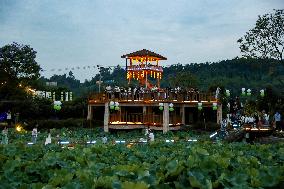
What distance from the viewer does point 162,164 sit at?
6.85m

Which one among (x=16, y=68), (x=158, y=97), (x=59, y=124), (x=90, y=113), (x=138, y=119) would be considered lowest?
(x=59, y=124)

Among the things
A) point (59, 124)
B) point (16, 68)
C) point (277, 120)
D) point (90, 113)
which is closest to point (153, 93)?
point (90, 113)

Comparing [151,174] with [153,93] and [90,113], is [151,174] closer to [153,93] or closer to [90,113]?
[153,93]

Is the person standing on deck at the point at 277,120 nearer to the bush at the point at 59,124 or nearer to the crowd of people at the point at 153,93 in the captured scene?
the crowd of people at the point at 153,93

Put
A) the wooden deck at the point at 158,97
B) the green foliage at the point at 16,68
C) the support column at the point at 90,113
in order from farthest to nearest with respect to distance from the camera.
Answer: the green foliage at the point at 16,68 < the support column at the point at 90,113 < the wooden deck at the point at 158,97

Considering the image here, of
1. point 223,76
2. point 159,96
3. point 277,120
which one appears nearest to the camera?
point 277,120

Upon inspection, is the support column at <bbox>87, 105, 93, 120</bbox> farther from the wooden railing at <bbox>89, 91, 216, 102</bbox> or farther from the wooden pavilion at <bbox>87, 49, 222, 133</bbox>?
the wooden railing at <bbox>89, 91, 216, 102</bbox>

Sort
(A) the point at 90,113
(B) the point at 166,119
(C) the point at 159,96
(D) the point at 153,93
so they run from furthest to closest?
1. (A) the point at 90,113
2. (D) the point at 153,93
3. (C) the point at 159,96
4. (B) the point at 166,119

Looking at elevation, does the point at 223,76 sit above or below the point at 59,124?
above

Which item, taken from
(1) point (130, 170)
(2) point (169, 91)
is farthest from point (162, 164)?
(2) point (169, 91)

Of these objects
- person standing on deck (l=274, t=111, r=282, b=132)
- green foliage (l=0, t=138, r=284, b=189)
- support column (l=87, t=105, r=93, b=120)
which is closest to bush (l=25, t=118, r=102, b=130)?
support column (l=87, t=105, r=93, b=120)

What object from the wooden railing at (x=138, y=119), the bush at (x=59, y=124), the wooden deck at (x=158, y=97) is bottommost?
the bush at (x=59, y=124)

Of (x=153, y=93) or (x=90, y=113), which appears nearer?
(x=153, y=93)

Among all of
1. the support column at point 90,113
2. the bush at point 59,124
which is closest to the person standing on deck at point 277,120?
the bush at point 59,124
